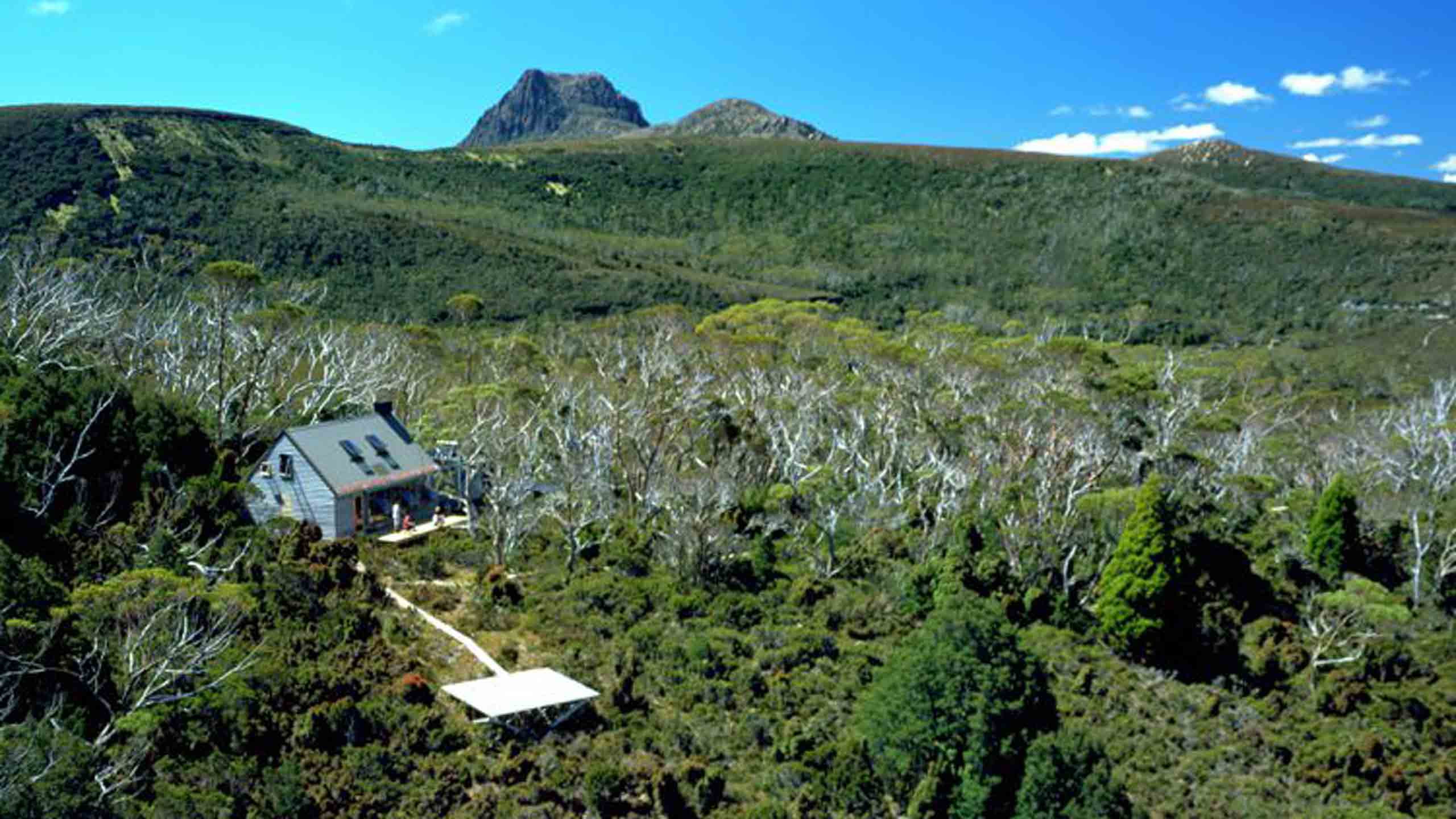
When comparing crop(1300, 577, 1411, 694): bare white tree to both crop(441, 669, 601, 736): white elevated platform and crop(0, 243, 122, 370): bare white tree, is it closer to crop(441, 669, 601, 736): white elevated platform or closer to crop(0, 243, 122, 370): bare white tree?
crop(441, 669, 601, 736): white elevated platform

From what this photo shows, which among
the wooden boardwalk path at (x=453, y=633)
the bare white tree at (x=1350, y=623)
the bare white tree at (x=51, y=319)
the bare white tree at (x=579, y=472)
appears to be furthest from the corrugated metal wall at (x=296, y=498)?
the bare white tree at (x=1350, y=623)

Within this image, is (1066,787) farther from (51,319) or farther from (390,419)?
(51,319)

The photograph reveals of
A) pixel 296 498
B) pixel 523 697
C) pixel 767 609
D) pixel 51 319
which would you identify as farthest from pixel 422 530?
pixel 51 319

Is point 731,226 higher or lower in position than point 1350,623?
higher

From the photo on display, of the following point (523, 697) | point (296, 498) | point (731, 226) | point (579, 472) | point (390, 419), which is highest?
point (731, 226)

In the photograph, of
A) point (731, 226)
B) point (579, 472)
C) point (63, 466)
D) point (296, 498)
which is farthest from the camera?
point (731, 226)

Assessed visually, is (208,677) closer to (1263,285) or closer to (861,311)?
(861,311)

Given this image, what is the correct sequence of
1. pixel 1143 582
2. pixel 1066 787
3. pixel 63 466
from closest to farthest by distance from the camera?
pixel 1066 787 → pixel 63 466 → pixel 1143 582

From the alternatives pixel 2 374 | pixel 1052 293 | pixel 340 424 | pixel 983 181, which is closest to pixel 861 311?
pixel 1052 293
